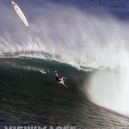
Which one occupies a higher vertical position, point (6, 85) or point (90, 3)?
point (90, 3)

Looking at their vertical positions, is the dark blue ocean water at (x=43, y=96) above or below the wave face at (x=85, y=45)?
below

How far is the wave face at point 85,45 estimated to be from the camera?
69.4 ft

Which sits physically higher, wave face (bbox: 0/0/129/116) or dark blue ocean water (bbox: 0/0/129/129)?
wave face (bbox: 0/0/129/116)

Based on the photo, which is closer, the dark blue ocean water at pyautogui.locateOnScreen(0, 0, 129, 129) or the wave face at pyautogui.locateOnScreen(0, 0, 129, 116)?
the dark blue ocean water at pyautogui.locateOnScreen(0, 0, 129, 129)

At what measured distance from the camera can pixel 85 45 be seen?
90.1 feet

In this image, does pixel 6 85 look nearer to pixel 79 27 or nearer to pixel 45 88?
pixel 45 88

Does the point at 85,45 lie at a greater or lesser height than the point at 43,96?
greater

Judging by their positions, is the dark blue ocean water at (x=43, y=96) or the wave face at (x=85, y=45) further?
the wave face at (x=85, y=45)

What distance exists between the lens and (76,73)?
72.2ft

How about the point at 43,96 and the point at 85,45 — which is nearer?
the point at 43,96

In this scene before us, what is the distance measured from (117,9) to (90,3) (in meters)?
4.37

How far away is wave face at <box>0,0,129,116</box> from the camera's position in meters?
21.1

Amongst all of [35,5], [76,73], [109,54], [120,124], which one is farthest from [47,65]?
[35,5]

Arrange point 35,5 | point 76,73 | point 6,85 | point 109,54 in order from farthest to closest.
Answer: point 35,5
point 109,54
point 76,73
point 6,85
